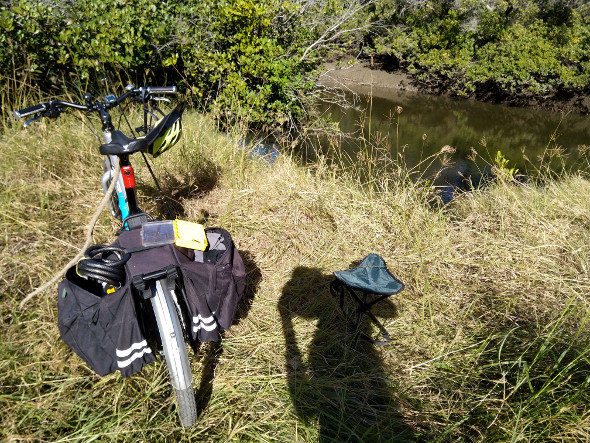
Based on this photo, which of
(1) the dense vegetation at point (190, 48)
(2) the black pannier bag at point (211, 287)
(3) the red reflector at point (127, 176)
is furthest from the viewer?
(1) the dense vegetation at point (190, 48)

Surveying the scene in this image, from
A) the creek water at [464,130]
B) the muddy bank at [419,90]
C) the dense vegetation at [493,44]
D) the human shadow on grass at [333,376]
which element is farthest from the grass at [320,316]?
the dense vegetation at [493,44]

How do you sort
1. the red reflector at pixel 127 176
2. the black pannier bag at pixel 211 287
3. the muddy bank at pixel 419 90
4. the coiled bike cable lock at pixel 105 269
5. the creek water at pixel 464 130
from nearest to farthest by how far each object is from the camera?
the coiled bike cable lock at pixel 105 269 → the black pannier bag at pixel 211 287 → the red reflector at pixel 127 176 → the creek water at pixel 464 130 → the muddy bank at pixel 419 90

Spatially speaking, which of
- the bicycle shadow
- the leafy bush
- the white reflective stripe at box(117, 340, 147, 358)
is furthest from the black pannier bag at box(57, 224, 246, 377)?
the leafy bush

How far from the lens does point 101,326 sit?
1.41 metres

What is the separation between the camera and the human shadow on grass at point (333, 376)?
1672mm

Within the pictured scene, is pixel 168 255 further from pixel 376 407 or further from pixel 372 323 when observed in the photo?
A: pixel 372 323

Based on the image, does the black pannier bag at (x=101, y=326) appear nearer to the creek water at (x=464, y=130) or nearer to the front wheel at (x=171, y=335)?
the front wheel at (x=171, y=335)

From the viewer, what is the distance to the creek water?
7.17 m

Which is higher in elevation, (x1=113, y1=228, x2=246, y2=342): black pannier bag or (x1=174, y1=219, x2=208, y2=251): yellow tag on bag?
(x1=174, y1=219, x2=208, y2=251): yellow tag on bag

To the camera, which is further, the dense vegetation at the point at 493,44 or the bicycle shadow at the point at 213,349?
the dense vegetation at the point at 493,44

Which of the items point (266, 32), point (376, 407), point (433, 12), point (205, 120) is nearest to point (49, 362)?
point (376, 407)

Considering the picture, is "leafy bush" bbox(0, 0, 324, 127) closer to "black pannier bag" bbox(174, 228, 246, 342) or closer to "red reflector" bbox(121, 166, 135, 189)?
"red reflector" bbox(121, 166, 135, 189)

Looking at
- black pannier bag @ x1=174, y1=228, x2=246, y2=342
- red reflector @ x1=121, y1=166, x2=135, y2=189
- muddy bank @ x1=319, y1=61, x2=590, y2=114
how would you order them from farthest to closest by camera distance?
muddy bank @ x1=319, y1=61, x2=590, y2=114, red reflector @ x1=121, y1=166, x2=135, y2=189, black pannier bag @ x1=174, y1=228, x2=246, y2=342

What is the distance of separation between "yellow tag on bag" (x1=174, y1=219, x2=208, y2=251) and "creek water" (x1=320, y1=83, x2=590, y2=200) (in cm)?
532
